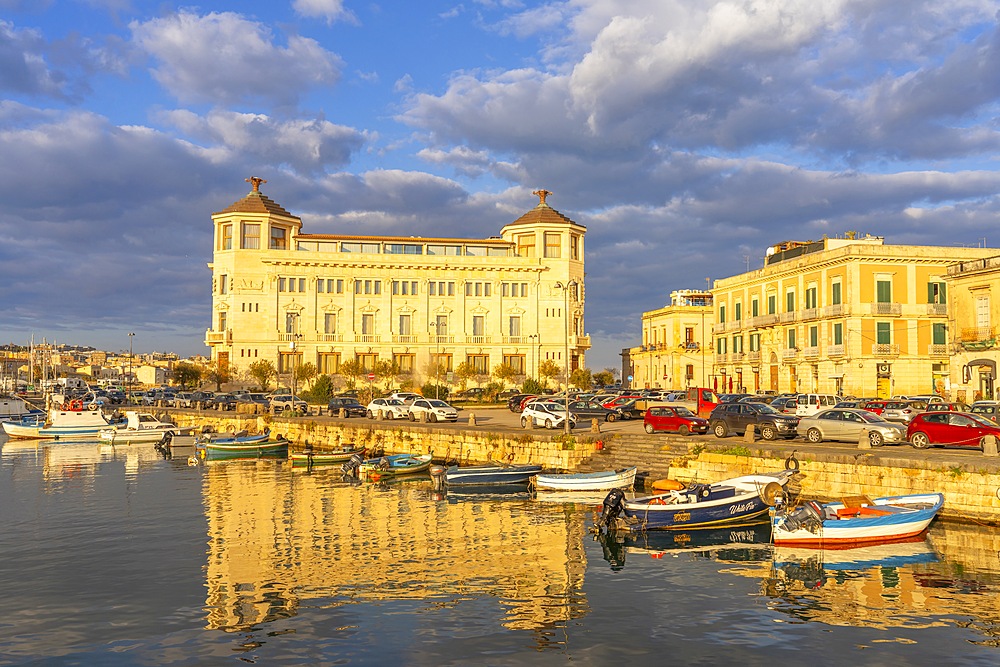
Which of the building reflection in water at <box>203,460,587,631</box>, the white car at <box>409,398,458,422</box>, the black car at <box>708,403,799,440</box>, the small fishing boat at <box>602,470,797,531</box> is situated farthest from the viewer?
the white car at <box>409,398,458,422</box>

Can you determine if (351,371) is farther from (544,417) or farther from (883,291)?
(883,291)

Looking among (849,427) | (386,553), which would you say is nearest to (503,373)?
(849,427)

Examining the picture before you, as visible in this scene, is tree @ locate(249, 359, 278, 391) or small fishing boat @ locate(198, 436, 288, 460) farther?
tree @ locate(249, 359, 278, 391)

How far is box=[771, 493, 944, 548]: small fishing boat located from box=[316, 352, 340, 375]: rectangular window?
76.3 meters

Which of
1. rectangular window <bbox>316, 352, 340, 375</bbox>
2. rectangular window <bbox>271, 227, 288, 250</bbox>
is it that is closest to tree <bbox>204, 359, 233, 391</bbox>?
rectangular window <bbox>316, 352, 340, 375</bbox>

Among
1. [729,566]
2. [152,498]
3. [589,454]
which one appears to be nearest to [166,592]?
[729,566]

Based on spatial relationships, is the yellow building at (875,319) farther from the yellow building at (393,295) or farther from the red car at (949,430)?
the yellow building at (393,295)

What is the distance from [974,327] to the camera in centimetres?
5319

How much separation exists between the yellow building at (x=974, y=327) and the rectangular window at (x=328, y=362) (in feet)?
211

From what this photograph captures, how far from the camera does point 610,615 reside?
17125mm

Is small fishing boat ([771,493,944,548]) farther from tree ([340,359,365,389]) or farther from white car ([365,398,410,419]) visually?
tree ([340,359,365,389])

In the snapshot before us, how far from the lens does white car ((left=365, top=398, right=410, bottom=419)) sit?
53344mm

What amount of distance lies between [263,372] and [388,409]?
124 feet

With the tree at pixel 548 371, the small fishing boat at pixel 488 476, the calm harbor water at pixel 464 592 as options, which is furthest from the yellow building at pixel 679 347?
the calm harbor water at pixel 464 592
